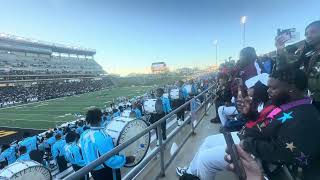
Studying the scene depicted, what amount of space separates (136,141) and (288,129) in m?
2.26

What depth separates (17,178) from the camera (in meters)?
4.86

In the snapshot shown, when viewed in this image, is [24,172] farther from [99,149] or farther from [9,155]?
[9,155]

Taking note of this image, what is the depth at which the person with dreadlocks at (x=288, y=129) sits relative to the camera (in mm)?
1919

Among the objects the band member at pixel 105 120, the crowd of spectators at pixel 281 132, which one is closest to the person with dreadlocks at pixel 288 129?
the crowd of spectators at pixel 281 132

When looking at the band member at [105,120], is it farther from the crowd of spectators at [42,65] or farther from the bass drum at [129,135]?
the crowd of spectators at [42,65]

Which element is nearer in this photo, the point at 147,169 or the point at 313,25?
the point at 313,25

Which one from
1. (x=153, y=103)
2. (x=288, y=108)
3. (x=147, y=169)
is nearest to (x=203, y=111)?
(x=153, y=103)

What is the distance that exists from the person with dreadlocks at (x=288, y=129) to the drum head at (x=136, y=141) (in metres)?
1.72

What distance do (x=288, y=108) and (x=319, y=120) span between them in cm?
22

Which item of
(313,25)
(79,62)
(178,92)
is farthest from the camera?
(79,62)

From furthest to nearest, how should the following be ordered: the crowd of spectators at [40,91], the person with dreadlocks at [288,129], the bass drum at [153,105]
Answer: the crowd of spectators at [40,91] < the bass drum at [153,105] < the person with dreadlocks at [288,129]

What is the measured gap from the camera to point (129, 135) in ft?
12.3

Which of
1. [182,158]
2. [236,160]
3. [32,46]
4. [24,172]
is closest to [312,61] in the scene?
[236,160]

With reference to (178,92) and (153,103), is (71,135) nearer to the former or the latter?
(153,103)
